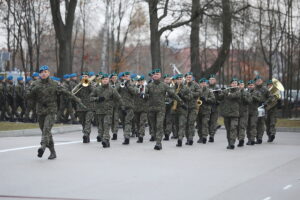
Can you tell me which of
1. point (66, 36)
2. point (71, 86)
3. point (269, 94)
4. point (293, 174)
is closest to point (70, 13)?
point (66, 36)

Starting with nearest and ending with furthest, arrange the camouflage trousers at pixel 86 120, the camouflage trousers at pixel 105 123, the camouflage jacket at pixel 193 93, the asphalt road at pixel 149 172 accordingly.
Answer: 1. the asphalt road at pixel 149 172
2. the camouflage trousers at pixel 105 123
3. the camouflage trousers at pixel 86 120
4. the camouflage jacket at pixel 193 93

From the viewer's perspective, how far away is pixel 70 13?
3136 centimetres

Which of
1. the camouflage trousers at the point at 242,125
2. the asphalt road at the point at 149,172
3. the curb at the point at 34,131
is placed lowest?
the asphalt road at the point at 149,172

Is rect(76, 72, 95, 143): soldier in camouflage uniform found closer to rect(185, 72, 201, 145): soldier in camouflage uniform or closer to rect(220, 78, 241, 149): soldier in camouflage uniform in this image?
rect(185, 72, 201, 145): soldier in camouflage uniform

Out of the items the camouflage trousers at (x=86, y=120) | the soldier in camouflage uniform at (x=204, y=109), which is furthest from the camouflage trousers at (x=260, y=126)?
the camouflage trousers at (x=86, y=120)

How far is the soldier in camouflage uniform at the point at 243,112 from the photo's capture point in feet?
55.1

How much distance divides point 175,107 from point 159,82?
1124mm

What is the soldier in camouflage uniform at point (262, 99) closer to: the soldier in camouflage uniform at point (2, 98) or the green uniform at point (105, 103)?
the green uniform at point (105, 103)

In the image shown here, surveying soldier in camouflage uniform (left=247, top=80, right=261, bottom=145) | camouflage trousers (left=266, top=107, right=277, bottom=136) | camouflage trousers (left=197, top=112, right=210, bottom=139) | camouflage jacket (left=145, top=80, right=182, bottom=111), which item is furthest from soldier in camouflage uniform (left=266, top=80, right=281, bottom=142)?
camouflage jacket (left=145, top=80, right=182, bottom=111)

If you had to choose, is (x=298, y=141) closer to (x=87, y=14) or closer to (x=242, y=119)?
(x=242, y=119)

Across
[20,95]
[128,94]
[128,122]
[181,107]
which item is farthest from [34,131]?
[181,107]

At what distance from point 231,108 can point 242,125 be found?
0.76 m

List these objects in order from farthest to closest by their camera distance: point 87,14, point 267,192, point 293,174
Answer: point 87,14, point 293,174, point 267,192

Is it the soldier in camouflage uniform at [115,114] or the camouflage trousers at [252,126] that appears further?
the soldier in camouflage uniform at [115,114]
